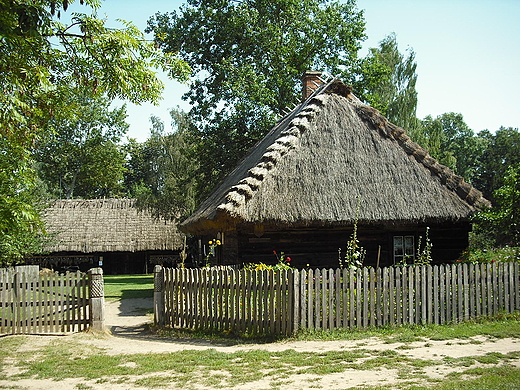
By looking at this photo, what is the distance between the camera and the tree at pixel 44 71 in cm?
830

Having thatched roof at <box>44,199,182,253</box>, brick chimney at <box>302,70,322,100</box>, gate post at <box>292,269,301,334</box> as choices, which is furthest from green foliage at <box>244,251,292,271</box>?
thatched roof at <box>44,199,182,253</box>

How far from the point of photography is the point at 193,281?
1088 cm

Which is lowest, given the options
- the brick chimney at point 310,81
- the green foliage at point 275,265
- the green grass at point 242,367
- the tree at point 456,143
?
the green grass at point 242,367

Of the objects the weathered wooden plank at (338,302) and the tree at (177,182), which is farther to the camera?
the tree at (177,182)

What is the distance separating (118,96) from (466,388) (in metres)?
8.89

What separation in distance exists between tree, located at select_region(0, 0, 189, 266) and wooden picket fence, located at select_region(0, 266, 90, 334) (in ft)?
4.09

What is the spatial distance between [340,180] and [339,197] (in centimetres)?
62

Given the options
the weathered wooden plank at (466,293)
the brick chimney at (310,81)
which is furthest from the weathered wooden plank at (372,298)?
the brick chimney at (310,81)

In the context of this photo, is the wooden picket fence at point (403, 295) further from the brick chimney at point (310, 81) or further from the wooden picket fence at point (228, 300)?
the brick chimney at point (310, 81)

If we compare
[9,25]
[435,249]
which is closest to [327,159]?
[435,249]

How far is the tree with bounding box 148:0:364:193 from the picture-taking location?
24.8 metres

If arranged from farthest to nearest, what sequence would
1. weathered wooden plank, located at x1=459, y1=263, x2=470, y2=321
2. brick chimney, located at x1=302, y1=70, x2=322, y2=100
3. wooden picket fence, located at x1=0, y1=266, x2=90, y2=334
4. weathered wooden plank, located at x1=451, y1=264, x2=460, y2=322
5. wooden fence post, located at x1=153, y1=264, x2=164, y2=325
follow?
1. brick chimney, located at x1=302, y1=70, x2=322, y2=100
2. wooden fence post, located at x1=153, y1=264, x2=164, y2=325
3. wooden picket fence, located at x1=0, y1=266, x2=90, y2=334
4. weathered wooden plank, located at x1=459, y1=263, x2=470, y2=321
5. weathered wooden plank, located at x1=451, y1=264, x2=460, y2=322

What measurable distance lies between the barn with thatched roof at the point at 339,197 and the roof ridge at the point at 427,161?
0.10 feet

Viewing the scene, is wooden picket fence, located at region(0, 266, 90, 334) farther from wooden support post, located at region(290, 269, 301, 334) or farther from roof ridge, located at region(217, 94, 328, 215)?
wooden support post, located at region(290, 269, 301, 334)
